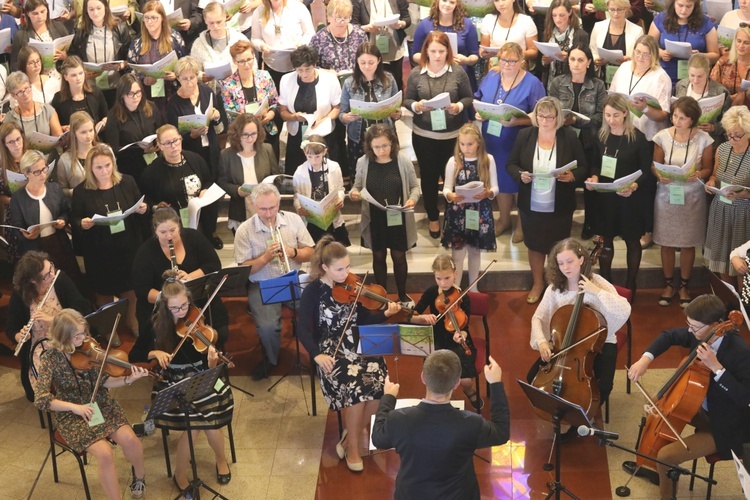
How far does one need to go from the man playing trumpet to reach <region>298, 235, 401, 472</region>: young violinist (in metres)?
0.85

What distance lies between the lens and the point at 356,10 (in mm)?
9016

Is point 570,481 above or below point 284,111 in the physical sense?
below

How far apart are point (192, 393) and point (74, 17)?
16.0 feet

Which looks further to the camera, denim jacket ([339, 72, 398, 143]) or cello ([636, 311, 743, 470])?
denim jacket ([339, 72, 398, 143])

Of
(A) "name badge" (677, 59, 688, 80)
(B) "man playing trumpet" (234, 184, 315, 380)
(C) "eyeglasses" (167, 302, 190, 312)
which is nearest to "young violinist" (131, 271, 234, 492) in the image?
(C) "eyeglasses" (167, 302, 190, 312)

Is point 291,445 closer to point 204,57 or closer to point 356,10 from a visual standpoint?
point 204,57

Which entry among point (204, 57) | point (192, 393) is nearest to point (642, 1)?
point (204, 57)

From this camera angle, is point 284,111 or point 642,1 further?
point 642,1

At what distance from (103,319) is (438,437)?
2.43 m

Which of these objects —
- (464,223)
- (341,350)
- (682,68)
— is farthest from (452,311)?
(682,68)

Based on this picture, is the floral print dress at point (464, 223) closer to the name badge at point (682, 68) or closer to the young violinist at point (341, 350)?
the young violinist at point (341, 350)

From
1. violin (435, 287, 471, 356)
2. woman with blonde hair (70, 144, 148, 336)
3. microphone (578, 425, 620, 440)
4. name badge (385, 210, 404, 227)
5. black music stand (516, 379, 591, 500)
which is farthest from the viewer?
name badge (385, 210, 404, 227)

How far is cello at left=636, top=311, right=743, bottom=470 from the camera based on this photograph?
5434 mm

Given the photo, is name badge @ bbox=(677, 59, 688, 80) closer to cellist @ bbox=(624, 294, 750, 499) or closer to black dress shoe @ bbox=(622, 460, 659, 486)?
cellist @ bbox=(624, 294, 750, 499)
